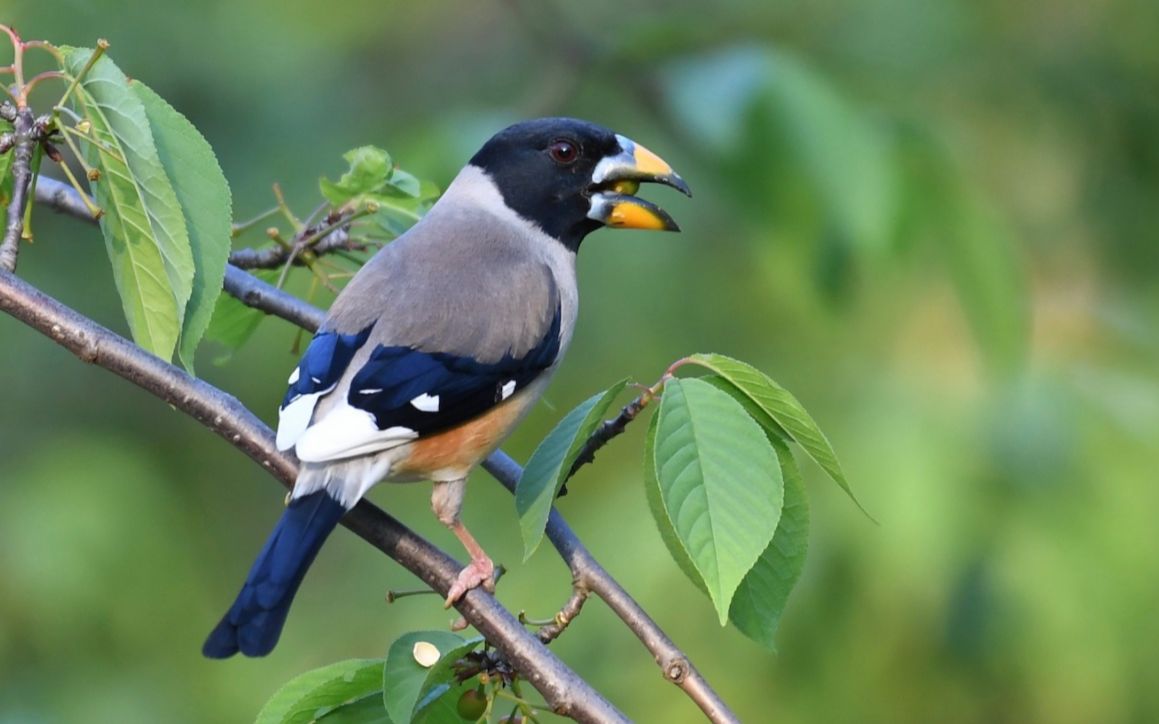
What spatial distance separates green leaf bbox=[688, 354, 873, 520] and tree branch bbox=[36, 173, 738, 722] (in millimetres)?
263

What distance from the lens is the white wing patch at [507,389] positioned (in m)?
4.02

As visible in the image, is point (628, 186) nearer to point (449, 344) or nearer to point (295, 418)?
point (449, 344)

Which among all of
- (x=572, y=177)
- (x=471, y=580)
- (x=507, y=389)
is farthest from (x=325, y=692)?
(x=572, y=177)

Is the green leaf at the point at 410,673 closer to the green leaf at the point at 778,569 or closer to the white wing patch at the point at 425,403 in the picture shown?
the green leaf at the point at 778,569

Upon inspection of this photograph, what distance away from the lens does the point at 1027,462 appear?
648cm

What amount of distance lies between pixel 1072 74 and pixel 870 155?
4.49 m

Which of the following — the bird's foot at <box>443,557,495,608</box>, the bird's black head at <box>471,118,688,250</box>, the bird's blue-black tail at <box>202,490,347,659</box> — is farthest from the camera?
the bird's black head at <box>471,118,688,250</box>

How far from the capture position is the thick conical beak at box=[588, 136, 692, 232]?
4625mm

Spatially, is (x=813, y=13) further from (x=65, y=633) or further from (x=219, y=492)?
(x=65, y=633)

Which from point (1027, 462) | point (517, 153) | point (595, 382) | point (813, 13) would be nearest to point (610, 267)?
point (595, 382)

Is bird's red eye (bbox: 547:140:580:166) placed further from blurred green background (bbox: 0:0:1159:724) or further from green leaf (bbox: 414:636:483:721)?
green leaf (bbox: 414:636:483:721)

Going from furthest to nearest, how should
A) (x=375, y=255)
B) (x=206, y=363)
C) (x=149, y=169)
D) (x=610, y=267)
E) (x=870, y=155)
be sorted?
1. (x=206, y=363)
2. (x=610, y=267)
3. (x=870, y=155)
4. (x=375, y=255)
5. (x=149, y=169)

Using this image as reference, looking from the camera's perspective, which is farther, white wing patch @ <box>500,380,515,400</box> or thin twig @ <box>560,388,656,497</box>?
white wing patch @ <box>500,380,515,400</box>

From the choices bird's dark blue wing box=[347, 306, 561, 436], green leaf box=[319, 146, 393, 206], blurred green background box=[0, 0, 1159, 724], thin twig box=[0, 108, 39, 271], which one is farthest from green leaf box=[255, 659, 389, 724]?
blurred green background box=[0, 0, 1159, 724]
